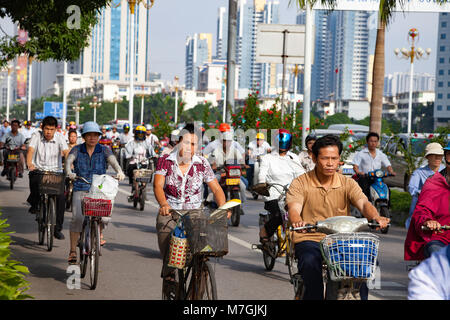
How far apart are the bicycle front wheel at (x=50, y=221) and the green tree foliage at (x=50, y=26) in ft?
13.5

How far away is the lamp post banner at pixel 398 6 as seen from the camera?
1819 cm

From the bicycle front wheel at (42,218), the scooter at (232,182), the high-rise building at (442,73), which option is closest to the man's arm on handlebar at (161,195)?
the bicycle front wheel at (42,218)

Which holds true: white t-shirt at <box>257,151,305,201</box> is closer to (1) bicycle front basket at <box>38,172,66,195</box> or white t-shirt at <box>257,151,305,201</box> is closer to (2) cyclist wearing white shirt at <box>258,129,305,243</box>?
(2) cyclist wearing white shirt at <box>258,129,305,243</box>

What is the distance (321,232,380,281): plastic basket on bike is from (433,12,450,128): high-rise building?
476 ft

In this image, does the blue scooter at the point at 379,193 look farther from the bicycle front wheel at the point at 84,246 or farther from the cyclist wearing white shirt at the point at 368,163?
the bicycle front wheel at the point at 84,246

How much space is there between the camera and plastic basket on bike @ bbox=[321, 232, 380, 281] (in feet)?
15.7

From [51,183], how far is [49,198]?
45 cm

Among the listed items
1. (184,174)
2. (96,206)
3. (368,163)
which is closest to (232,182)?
(368,163)

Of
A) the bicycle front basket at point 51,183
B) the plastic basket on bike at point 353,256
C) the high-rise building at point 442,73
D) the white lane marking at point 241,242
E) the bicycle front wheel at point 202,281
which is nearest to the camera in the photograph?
the plastic basket on bike at point 353,256

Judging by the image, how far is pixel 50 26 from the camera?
48.5ft

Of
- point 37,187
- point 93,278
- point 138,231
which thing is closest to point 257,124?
point 138,231

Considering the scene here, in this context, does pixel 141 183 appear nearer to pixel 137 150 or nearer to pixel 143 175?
pixel 143 175

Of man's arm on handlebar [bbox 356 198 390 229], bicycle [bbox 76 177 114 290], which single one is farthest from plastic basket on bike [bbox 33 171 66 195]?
man's arm on handlebar [bbox 356 198 390 229]
